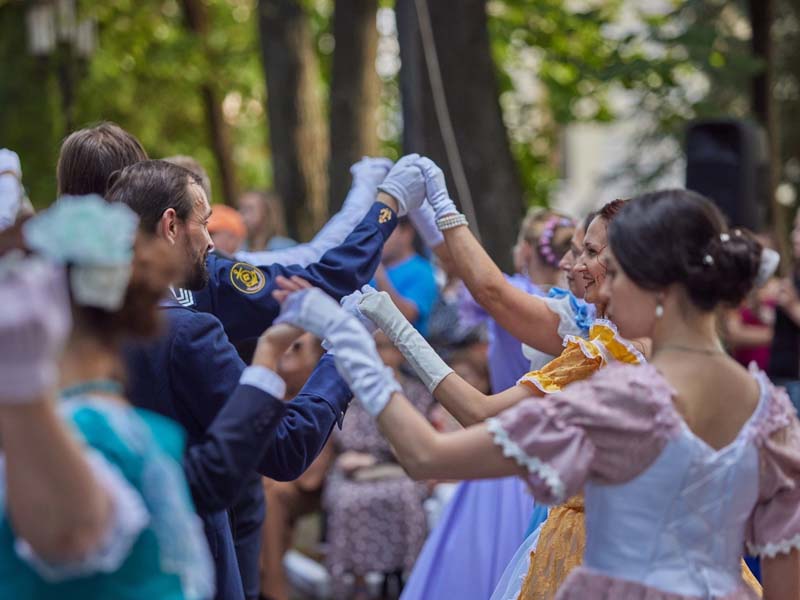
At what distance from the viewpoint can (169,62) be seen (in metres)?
13.8

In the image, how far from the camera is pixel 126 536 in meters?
2.00

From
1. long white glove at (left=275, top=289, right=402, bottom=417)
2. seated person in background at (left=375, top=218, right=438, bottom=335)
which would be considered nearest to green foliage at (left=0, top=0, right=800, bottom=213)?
seated person in background at (left=375, top=218, right=438, bottom=335)

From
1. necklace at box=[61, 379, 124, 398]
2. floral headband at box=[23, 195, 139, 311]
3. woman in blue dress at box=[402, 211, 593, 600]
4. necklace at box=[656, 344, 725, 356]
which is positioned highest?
floral headband at box=[23, 195, 139, 311]

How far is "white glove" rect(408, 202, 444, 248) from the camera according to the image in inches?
150

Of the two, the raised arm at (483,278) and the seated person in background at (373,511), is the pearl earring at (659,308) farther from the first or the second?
the seated person in background at (373,511)

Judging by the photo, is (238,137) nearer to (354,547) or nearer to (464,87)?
(464,87)

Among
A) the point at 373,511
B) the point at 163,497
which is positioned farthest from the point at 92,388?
the point at 373,511

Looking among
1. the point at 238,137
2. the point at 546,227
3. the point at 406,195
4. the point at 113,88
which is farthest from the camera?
the point at 238,137

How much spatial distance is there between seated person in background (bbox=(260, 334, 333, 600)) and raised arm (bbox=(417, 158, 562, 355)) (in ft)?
6.83

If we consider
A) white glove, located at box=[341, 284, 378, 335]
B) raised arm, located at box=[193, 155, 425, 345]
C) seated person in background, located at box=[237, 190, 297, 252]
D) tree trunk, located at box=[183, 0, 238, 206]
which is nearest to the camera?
white glove, located at box=[341, 284, 378, 335]

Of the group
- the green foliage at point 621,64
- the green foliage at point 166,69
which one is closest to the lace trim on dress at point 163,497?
the green foliage at point 621,64

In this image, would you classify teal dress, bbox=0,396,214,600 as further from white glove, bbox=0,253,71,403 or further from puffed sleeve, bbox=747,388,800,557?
puffed sleeve, bbox=747,388,800,557

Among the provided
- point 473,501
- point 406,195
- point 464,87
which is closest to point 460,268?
point 406,195

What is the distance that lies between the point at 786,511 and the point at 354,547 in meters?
4.24
